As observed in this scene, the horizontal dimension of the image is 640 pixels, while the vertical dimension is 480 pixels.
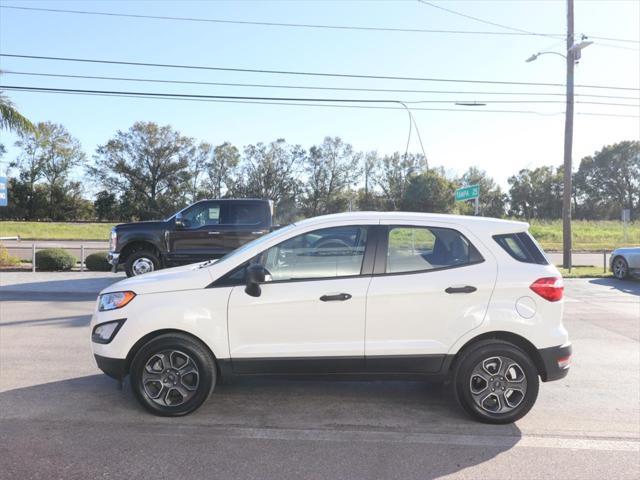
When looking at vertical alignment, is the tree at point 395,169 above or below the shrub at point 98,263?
above

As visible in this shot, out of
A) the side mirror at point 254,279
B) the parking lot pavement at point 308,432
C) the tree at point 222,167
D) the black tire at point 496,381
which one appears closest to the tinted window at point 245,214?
the parking lot pavement at point 308,432

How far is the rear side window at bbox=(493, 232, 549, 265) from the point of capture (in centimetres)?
429

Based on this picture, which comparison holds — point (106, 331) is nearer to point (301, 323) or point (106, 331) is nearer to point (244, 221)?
point (301, 323)

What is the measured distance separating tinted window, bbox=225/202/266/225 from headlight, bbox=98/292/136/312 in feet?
27.1

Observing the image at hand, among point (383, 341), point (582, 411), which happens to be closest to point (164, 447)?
point (383, 341)

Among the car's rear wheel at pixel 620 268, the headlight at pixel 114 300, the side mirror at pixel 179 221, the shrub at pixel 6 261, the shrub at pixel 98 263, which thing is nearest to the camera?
the headlight at pixel 114 300

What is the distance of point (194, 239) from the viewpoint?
12.4 m

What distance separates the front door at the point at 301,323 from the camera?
411cm

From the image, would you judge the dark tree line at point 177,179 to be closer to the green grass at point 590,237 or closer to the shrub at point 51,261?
the green grass at point 590,237

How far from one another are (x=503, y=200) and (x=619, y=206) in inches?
771

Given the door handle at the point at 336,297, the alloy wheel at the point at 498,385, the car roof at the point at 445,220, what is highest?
the car roof at the point at 445,220

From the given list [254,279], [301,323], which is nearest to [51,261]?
[254,279]

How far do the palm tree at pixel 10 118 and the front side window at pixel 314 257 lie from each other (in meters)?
17.5

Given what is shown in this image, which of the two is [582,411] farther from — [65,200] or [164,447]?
[65,200]
